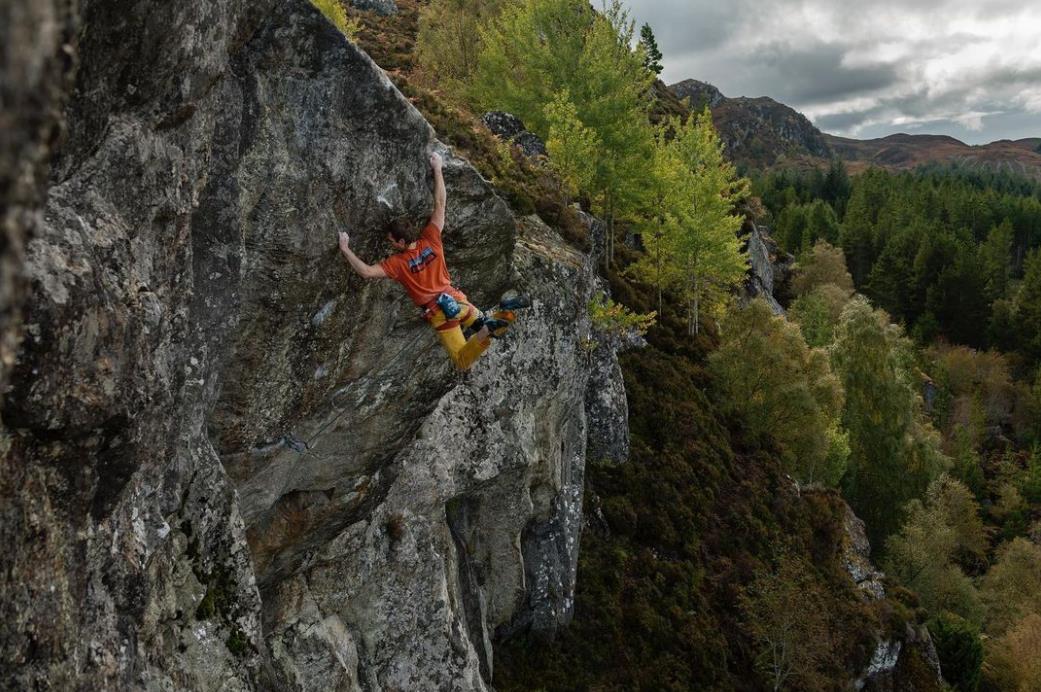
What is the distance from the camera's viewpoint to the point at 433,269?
10203 millimetres

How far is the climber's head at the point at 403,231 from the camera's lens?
10477 millimetres

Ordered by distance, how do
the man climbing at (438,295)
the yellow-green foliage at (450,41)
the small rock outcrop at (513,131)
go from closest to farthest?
the man climbing at (438,295) → the small rock outcrop at (513,131) → the yellow-green foliage at (450,41)

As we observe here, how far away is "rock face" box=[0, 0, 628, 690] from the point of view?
19.8 feet

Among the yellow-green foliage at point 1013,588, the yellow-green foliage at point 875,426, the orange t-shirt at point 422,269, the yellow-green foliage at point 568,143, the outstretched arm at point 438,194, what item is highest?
the yellow-green foliage at point 568,143

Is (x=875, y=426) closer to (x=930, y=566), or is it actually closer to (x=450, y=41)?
(x=930, y=566)

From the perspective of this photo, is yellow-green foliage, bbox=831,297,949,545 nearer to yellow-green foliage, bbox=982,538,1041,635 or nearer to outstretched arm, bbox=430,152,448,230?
yellow-green foliage, bbox=982,538,1041,635

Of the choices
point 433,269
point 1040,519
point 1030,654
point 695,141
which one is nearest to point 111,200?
point 433,269

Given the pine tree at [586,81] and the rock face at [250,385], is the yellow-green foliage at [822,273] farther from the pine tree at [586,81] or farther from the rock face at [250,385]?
the rock face at [250,385]

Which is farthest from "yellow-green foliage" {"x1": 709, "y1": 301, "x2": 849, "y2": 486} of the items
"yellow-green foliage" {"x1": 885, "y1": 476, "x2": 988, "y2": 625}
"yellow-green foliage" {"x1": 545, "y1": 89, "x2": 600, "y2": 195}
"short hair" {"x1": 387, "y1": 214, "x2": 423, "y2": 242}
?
"short hair" {"x1": 387, "y1": 214, "x2": 423, "y2": 242}

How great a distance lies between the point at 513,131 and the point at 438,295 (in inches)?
794

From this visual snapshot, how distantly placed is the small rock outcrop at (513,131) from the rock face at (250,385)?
1081 cm

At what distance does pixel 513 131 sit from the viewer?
28422 mm

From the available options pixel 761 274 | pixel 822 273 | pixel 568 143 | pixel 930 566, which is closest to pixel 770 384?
pixel 568 143

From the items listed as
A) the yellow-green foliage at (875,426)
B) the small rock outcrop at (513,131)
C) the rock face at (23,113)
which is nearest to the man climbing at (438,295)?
the rock face at (23,113)
